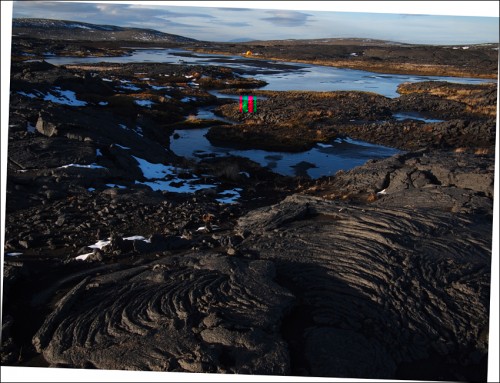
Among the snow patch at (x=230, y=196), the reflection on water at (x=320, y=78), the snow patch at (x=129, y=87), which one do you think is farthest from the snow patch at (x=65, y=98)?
the reflection on water at (x=320, y=78)

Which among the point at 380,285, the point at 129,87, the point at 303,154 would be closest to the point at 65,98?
the point at 303,154

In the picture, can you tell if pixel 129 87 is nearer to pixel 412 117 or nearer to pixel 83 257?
pixel 412 117

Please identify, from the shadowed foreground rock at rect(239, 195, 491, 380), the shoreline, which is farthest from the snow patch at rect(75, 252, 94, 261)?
the shoreline

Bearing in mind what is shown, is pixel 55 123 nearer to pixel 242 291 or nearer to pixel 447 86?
pixel 242 291

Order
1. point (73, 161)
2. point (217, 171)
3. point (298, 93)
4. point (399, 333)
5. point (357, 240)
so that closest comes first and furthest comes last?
point (399, 333) < point (357, 240) < point (73, 161) < point (217, 171) < point (298, 93)

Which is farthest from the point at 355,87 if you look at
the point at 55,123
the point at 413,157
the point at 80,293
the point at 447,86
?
the point at 80,293
